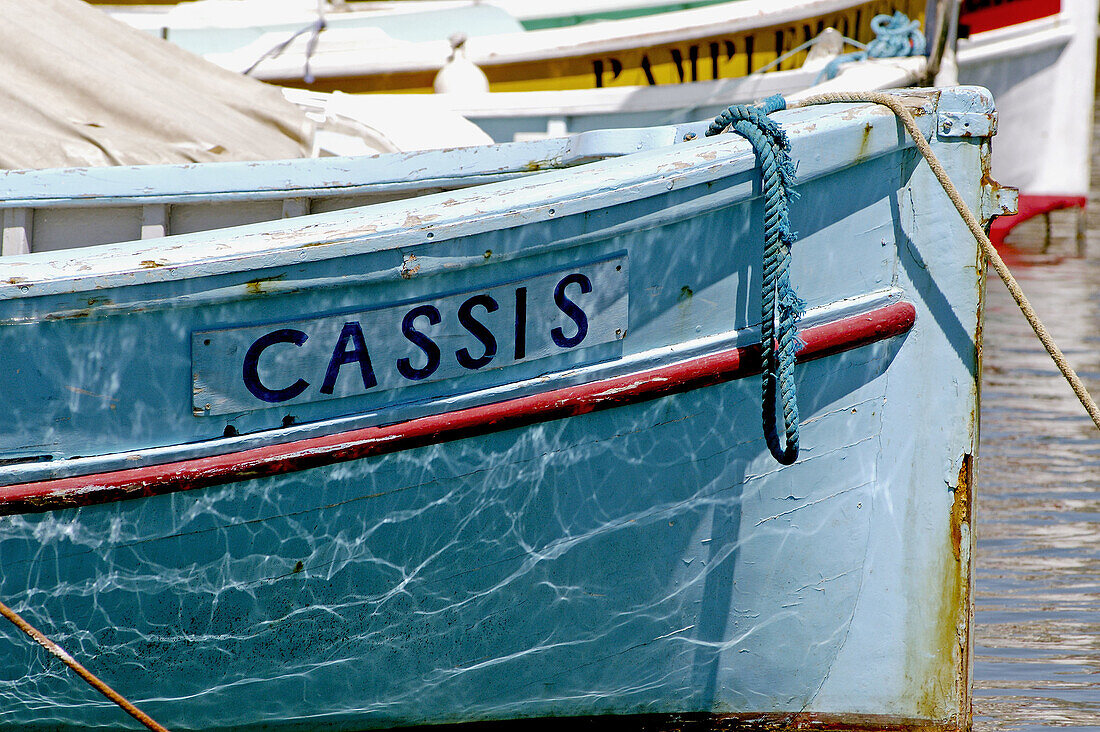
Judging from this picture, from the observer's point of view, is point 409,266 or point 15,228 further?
point 15,228

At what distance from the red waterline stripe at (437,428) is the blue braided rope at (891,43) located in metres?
5.11

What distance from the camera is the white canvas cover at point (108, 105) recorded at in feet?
12.1

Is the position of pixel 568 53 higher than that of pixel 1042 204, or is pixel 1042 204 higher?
pixel 568 53

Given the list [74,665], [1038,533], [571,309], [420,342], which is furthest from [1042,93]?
[74,665]

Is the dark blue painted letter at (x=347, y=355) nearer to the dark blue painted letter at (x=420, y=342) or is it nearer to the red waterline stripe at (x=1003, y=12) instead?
the dark blue painted letter at (x=420, y=342)

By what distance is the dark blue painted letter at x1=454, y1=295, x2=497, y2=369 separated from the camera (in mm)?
2709

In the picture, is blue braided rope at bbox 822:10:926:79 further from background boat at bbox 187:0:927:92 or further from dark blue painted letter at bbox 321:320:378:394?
dark blue painted letter at bbox 321:320:378:394

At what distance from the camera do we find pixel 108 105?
3861mm

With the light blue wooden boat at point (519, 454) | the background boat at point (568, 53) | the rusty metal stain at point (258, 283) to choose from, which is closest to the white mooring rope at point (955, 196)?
the light blue wooden boat at point (519, 454)

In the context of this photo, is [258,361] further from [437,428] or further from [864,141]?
[864,141]

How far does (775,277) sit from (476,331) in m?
0.69

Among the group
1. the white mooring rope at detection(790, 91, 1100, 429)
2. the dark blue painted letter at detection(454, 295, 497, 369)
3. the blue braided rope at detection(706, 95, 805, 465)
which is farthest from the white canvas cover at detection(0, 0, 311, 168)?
the white mooring rope at detection(790, 91, 1100, 429)

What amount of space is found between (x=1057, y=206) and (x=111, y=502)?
1096cm

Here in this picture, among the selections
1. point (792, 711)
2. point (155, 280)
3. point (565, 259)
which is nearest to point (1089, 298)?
point (792, 711)
